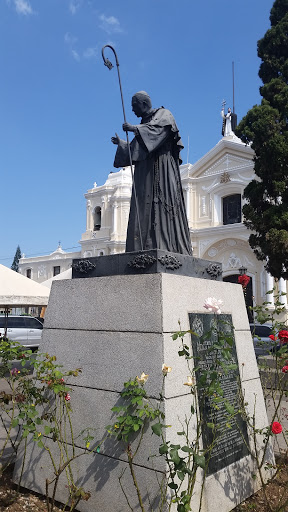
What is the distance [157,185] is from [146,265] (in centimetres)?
95

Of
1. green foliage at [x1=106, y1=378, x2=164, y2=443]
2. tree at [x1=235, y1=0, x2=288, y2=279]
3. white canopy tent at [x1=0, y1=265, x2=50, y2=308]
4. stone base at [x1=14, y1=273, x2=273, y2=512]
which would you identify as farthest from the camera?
tree at [x1=235, y1=0, x2=288, y2=279]

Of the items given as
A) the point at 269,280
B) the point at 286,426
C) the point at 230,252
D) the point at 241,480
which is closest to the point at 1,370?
the point at 241,480

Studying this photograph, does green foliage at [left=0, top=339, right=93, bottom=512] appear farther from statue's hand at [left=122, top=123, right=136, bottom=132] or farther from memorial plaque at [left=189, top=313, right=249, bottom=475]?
statue's hand at [left=122, top=123, right=136, bottom=132]

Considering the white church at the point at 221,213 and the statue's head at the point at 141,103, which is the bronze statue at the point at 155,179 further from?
the white church at the point at 221,213

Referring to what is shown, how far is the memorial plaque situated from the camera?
9.19 ft

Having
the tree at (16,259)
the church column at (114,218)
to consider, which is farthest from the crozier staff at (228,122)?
the tree at (16,259)

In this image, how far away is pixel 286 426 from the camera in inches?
185

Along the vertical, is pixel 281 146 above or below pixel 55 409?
above

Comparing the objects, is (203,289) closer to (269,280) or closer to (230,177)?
(269,280)

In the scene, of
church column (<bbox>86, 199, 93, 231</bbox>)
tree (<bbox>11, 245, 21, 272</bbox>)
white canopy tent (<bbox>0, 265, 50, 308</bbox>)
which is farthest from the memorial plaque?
tree (<bbox>11, 245, 21, 272</bbox>)

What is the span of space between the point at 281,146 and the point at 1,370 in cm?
1140

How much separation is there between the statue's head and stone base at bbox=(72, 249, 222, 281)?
4.65 feet

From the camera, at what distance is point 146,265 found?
3080 mm

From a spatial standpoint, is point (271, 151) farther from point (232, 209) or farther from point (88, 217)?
point (88, 217)
